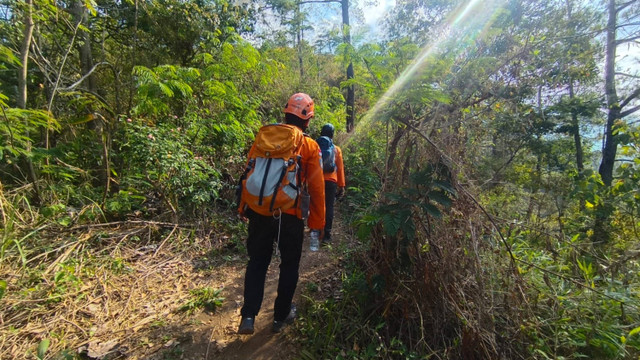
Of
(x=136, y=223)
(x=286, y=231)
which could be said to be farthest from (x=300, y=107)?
(x=136, y=223)

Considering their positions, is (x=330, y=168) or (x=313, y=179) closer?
(x=313, y=179)

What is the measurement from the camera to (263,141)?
213 centimetres

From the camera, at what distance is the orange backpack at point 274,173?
2.06m

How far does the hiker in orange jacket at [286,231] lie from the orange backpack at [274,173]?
0.09m

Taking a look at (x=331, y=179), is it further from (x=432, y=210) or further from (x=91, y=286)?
(x=91, y=286)

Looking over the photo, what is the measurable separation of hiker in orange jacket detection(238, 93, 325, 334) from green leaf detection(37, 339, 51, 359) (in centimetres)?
136

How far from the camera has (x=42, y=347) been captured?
1.92m

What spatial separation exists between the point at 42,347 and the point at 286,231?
1.92 meters

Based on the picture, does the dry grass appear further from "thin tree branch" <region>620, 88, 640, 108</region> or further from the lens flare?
"thin tree branch" <region>620, 88, 640, 108</region>

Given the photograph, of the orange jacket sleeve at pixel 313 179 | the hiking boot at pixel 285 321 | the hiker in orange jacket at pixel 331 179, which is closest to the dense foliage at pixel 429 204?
the hiking boot at pixel 285 321

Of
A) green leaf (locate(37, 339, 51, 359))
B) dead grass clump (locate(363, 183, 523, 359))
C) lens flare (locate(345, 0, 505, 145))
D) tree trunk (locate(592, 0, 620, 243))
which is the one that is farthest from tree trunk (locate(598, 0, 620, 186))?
green leaf (locate(37, 339, 51, 359))

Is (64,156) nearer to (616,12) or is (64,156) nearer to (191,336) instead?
(191,336)

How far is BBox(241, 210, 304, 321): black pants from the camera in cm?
222

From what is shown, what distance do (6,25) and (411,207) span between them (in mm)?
5393
